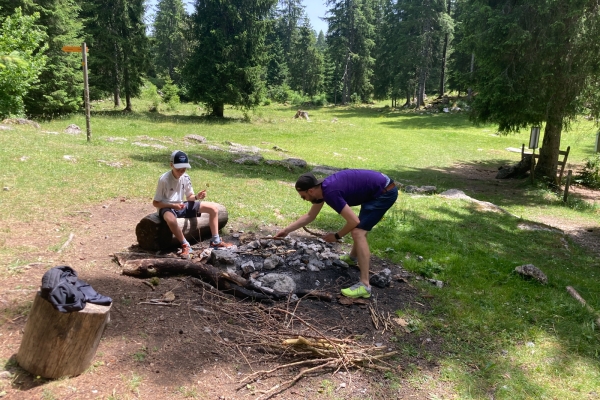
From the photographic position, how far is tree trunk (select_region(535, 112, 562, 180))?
51.7ft

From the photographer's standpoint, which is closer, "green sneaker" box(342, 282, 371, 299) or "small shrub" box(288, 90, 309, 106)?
"green sneaker" box(342, 282, 371, 299)

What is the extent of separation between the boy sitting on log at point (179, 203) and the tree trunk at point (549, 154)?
14204mm

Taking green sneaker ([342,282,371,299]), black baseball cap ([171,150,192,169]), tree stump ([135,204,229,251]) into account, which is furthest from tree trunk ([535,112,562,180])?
black baseball cap ([171,150,192,169])

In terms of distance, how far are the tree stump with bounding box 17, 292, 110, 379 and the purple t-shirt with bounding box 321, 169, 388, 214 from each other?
2.53 m

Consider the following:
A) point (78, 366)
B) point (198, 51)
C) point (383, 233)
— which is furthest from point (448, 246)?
point (198, 51)

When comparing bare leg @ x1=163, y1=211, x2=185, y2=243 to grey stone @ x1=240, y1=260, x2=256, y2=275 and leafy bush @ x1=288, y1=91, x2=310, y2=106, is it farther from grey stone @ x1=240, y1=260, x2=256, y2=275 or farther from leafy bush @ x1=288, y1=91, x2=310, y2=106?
leafy bush @ x1=288, y1=91, x2=310, y2=106

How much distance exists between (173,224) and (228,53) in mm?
23545

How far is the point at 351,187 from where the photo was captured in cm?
488

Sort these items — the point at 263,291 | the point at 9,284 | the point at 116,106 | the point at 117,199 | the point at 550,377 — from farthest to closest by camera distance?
the point at 116,106
the point at 117,199
the point at 263,291
the point at 9,284
the point at 550,377

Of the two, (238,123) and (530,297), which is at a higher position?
(238,123)

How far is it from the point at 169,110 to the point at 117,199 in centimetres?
2496

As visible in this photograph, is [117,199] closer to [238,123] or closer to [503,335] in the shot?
[503,335]

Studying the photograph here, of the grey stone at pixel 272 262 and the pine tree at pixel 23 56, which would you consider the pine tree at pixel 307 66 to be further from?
the grey stone at pixel 272 262

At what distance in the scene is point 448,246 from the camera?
7.47 meters
